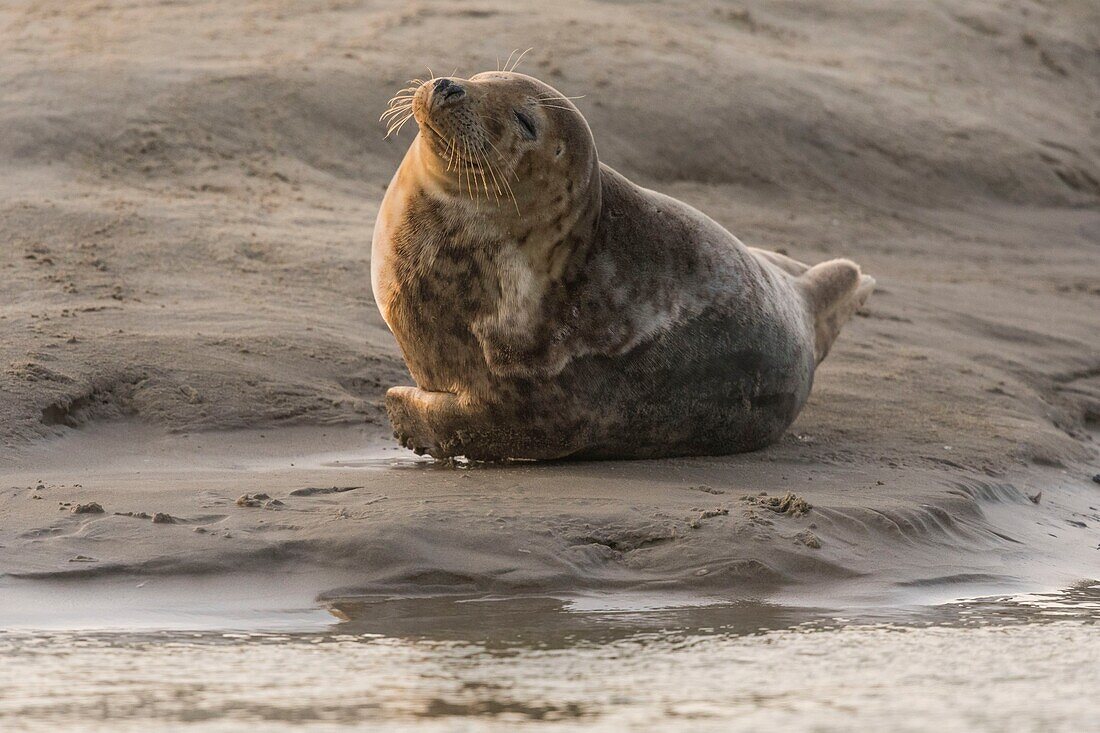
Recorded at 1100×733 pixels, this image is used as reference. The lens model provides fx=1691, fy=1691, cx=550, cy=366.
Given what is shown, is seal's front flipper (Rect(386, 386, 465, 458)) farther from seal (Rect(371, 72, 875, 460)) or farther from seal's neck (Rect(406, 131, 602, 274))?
seal's neck (Rect(406, 131, 602, 274))

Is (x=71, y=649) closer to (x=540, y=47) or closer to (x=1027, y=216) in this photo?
(x=540, y=47)

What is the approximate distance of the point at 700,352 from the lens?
5.48m

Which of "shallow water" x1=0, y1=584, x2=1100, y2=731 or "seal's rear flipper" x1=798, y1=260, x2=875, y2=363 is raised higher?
"seal's rear flipper" x1=798, y1=260, x2=875, y2=363

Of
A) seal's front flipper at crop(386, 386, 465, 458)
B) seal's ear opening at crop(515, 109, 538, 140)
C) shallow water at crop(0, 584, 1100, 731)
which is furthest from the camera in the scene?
seal's front flipper at crop(386, 386, 465, 458)

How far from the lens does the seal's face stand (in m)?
5.04

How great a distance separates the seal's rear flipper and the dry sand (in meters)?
0.28

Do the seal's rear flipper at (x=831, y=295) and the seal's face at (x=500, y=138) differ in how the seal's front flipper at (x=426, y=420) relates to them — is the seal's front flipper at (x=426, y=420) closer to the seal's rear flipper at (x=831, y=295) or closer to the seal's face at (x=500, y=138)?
the seal's face at (x=500, y=138)

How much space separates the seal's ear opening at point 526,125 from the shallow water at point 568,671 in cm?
168

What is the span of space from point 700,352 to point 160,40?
232 inches

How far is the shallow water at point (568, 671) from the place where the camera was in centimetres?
308

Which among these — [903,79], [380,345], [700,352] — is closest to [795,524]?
[700,352]

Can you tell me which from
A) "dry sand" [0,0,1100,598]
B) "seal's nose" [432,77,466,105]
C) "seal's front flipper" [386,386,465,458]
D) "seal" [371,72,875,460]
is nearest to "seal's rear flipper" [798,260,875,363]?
"dry sand" [0,0,1100,598]

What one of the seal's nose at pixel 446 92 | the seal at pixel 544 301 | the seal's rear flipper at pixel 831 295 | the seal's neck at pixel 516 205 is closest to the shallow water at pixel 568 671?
the seal at pixel 544 301

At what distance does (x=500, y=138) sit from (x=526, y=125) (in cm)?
11
